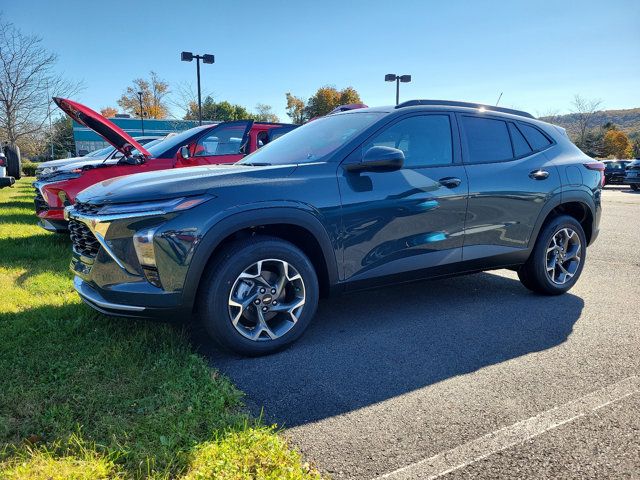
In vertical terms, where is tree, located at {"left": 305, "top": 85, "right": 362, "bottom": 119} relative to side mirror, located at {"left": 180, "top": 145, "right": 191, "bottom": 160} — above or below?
above

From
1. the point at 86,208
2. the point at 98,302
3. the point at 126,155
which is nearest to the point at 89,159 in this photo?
the point at 126,155

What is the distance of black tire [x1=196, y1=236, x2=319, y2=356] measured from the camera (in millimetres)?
3061

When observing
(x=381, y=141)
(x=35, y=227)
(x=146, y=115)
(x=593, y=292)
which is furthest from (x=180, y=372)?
(x=146, y=115)

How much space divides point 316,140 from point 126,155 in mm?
3231

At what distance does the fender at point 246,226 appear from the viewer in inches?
117

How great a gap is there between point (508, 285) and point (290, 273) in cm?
293

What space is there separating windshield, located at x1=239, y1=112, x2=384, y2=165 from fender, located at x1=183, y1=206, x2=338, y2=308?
55 centimetres

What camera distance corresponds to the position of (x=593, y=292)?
491 cm

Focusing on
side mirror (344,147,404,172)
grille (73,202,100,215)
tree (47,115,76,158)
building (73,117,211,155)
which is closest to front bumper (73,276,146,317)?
grille (73,202,100,215)

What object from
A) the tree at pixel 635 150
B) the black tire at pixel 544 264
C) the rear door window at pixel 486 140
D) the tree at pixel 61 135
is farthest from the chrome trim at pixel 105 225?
the tree at pixel 635 150

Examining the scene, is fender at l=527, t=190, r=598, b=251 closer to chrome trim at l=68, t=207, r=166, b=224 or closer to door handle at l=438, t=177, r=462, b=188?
door handle at l=438, t=177, r=462, b=188

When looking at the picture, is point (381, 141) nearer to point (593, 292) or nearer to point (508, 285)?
point (508, 285)

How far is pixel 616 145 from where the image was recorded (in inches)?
2293

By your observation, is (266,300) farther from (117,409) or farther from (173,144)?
(173,144)
